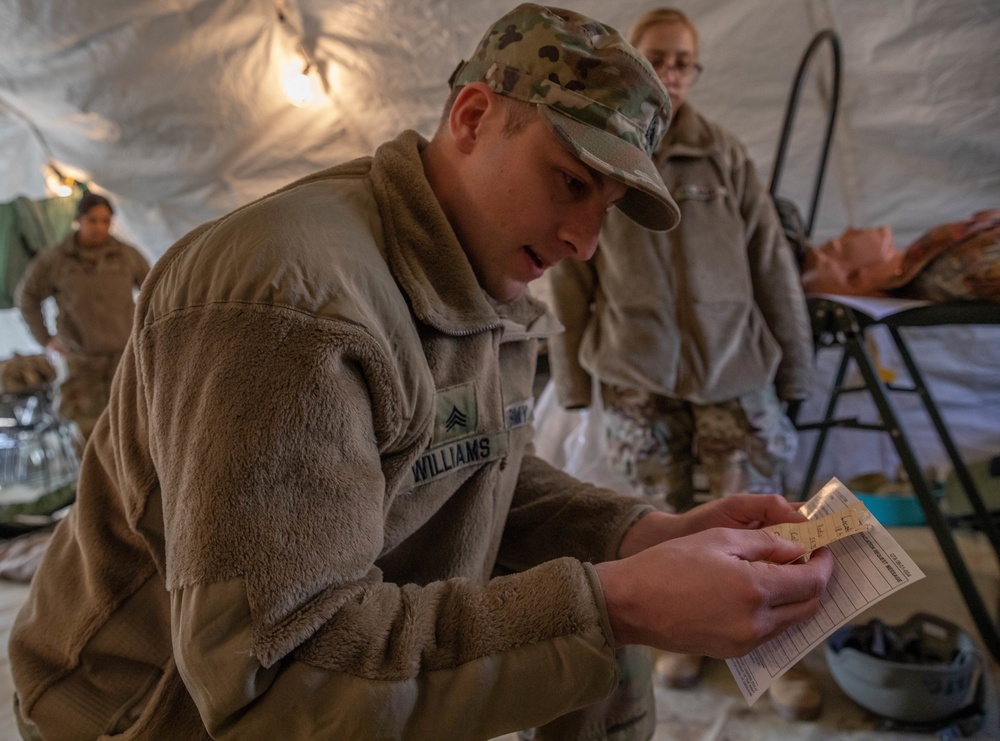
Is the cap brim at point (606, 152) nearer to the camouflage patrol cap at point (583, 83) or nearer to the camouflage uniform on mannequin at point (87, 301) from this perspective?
the camouflage patrol cap at point (583, 83)

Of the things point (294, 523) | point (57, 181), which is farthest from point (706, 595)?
point (57, 181)

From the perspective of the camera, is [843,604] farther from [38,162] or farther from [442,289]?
[38,162]

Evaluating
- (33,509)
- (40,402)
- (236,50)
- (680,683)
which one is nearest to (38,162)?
(40,402)

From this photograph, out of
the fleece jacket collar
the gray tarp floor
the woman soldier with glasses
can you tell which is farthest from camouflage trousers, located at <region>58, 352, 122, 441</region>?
the fleece jacket collar

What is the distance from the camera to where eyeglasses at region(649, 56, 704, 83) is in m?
1.30

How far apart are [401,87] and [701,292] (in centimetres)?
150

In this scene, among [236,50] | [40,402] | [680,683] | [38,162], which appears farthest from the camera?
[38,162]

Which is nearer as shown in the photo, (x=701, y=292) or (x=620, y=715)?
(x=620, y=715)

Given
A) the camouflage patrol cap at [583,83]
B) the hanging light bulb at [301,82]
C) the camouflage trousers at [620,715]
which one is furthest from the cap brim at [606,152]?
the hanging light bulb at [301,82]

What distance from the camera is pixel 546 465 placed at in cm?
91

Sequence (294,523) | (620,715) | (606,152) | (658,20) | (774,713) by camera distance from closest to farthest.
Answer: (294,523) < (606,152) < (620,715) < (774,713) < (658,20)

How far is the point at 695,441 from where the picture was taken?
1421 millimetres

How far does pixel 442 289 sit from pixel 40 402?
2.76 m

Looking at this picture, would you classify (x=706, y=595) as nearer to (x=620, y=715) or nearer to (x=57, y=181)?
(x=620, y=715)
